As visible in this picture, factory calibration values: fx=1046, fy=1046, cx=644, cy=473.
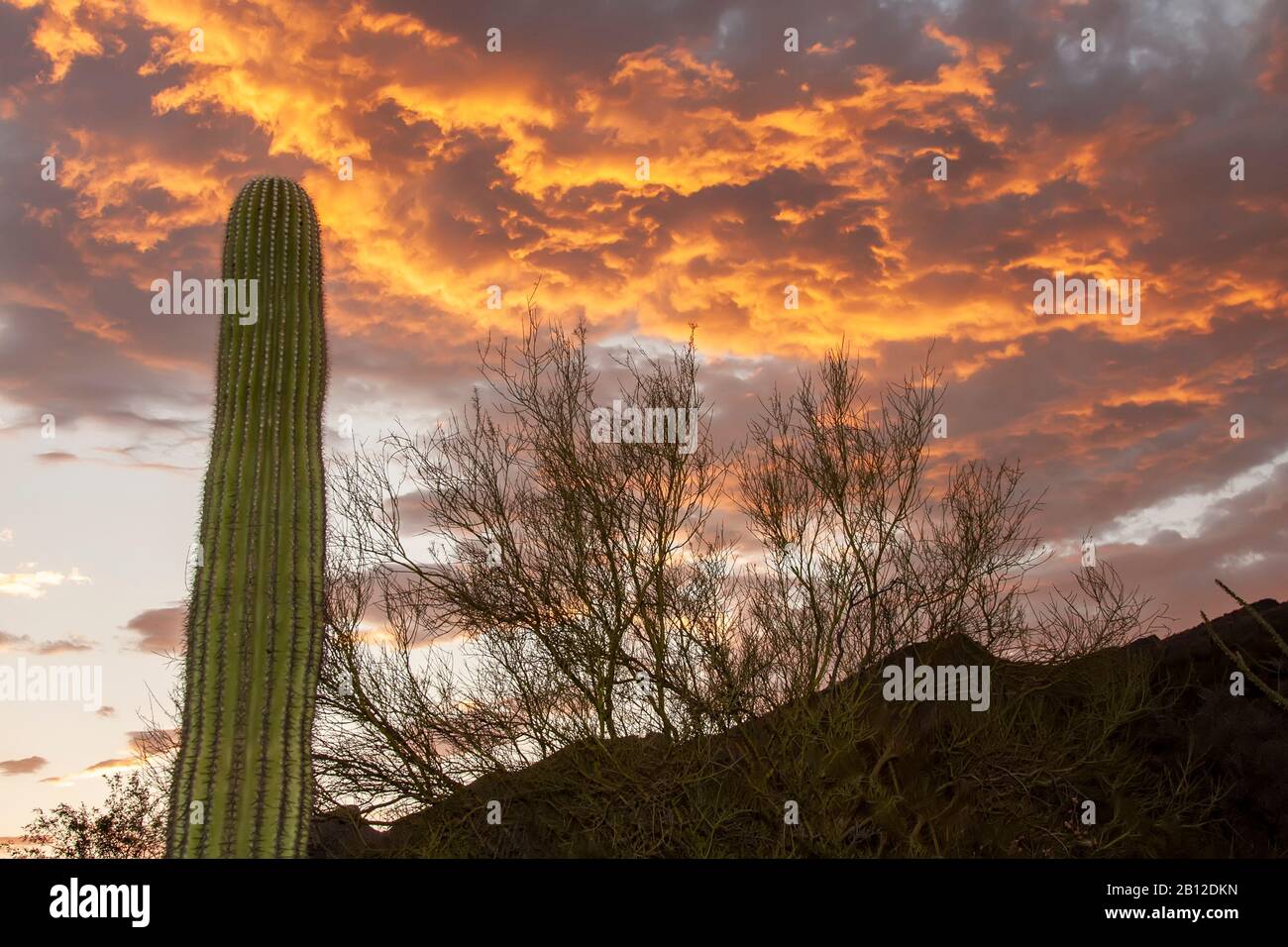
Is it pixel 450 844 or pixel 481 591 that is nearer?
pixel 450 844

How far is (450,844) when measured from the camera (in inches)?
501

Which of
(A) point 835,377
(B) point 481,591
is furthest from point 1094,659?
(B) point 481,591

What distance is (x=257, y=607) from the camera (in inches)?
248

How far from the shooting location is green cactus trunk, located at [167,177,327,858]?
6184 millimetres

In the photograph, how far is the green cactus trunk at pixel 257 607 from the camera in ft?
20.3
